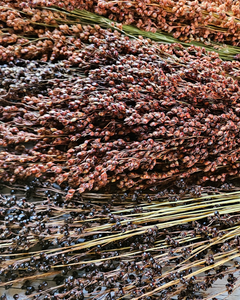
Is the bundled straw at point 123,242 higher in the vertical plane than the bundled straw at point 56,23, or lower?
lower

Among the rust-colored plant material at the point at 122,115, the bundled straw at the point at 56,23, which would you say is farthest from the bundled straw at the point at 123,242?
the bundled straw at the point at 56,23

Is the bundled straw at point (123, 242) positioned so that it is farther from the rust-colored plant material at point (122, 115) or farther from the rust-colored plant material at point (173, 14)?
the rust-colored plant material at point (173, 14)

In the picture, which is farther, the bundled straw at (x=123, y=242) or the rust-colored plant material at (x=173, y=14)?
the rust-colored plant material at (x=173, y=14)

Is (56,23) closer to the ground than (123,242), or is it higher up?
higher up

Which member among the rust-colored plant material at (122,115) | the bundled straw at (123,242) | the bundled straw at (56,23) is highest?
the bundled straw at (56,23)

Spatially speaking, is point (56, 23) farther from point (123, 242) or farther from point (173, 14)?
point (123, 242)

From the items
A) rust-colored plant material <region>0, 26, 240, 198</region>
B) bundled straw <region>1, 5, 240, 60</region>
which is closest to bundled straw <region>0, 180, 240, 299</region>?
rust-colored plant material <region>0, 26, 240, 198</region>

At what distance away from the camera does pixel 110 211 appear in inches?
44.6

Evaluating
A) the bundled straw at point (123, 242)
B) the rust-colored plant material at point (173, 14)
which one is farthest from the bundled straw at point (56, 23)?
the bundled straw at point (123, 242)

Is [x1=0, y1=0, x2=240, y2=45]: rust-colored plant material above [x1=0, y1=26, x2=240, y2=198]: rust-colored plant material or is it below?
above

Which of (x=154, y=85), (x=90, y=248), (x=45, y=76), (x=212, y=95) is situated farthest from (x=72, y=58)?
(x=90, y=248)

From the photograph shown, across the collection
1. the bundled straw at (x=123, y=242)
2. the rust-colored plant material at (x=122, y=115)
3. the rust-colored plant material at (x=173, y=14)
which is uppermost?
the rust-colored plant material at (x=173, y=14)

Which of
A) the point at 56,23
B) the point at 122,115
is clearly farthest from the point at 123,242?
the point at 56,23

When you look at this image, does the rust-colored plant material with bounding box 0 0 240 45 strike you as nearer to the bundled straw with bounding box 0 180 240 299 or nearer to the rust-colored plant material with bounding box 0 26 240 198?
the rust-colored plant material with bounding box 0 26 240 198
